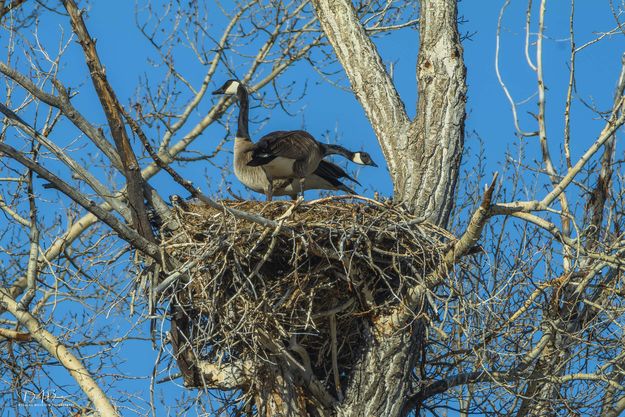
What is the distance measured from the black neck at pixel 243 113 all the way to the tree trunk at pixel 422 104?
174 centimetres

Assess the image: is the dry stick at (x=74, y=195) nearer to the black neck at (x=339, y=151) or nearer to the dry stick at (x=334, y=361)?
the dry stick at (x=334, y=361)

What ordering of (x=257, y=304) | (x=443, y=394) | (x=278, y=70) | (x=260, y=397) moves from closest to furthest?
(x=257, y=304) < (x=260, y=397) < (x=443, y=394) < (x=278, y=70)

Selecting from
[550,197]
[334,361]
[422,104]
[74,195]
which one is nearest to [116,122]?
[74,195]

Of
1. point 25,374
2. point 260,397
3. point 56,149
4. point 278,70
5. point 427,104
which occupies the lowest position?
point 260,397

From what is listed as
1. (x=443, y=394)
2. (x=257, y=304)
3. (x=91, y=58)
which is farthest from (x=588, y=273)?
(x=91, y=58)

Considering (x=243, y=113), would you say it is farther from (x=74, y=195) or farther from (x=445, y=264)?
(x=445, y=264)

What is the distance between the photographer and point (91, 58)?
6.94m

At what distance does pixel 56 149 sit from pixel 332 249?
79.8 inches

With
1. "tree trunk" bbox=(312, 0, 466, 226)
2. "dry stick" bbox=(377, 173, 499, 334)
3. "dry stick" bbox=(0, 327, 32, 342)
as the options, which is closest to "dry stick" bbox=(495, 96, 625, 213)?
"dry stick" bbox=(377, 173, 499, 334)

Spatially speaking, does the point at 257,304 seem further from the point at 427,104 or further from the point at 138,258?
the point at 427,104

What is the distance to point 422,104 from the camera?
26.4 feet

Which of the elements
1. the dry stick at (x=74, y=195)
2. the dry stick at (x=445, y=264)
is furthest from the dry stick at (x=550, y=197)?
the dry stick at (x=74, y=195)

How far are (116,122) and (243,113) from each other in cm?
312

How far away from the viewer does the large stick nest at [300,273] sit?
268 inches
